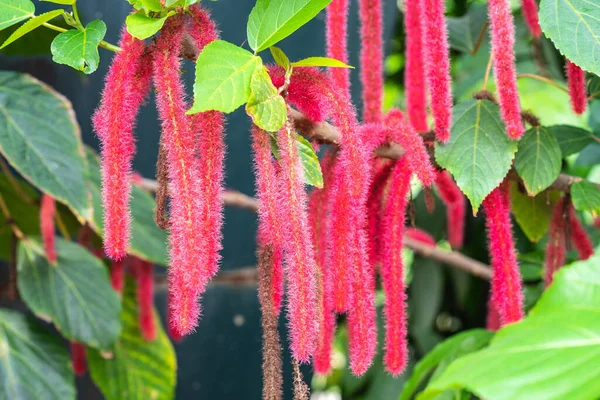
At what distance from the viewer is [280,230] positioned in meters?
0.54

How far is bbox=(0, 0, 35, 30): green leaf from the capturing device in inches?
25.4

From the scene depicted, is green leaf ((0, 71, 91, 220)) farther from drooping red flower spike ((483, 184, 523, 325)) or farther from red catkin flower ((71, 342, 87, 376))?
drooping red flower spike ((483, 184, 523, 325))

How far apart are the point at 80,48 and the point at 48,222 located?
21.7 inches

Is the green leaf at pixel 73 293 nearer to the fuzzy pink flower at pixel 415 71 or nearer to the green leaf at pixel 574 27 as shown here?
the fuzzy pink flower at pixel 415 71

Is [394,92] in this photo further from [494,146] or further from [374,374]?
[494,146]

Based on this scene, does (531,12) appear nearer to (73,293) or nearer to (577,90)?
(577,90)

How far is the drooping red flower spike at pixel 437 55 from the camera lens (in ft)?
2.21

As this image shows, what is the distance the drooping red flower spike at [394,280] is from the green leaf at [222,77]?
0.70 feet

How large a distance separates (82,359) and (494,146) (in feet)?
2.77

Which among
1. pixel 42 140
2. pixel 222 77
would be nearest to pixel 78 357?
pixel 42 140

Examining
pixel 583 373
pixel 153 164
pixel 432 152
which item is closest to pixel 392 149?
pixel 432 152

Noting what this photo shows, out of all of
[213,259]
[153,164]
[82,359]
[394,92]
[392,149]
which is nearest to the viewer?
[213,259]

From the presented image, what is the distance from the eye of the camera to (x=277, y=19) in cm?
60

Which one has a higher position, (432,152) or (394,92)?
(394,92)
